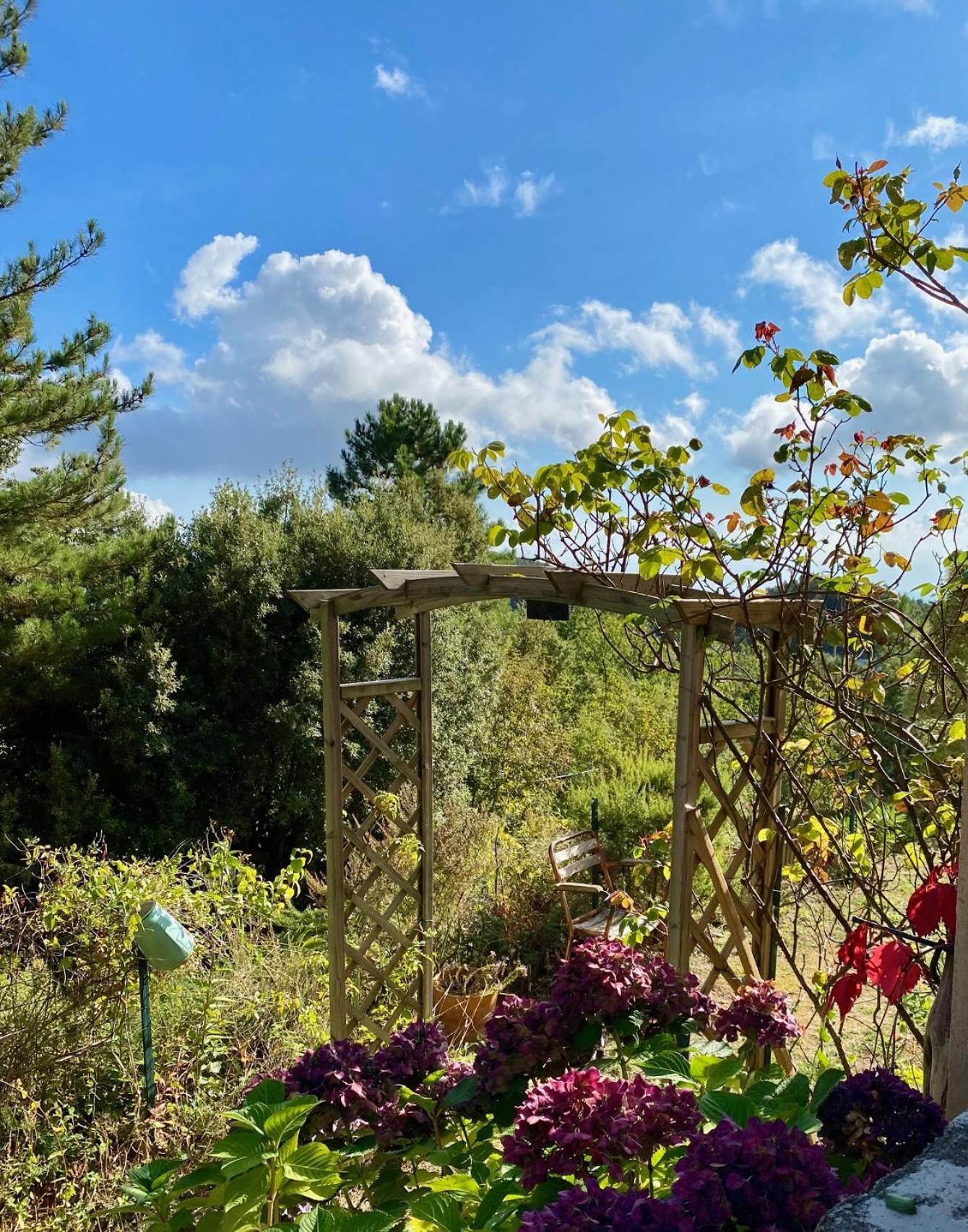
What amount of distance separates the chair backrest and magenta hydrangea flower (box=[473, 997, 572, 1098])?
3.14 meters

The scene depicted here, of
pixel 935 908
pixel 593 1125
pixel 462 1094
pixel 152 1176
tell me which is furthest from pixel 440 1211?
pixel 935 908

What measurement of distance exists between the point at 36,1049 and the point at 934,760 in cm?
299

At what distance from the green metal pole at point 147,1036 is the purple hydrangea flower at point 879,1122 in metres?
2.42

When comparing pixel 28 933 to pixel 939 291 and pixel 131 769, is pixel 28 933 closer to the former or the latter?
pixel 939 291

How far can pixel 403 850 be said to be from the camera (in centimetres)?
423

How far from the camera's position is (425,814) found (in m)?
4.04

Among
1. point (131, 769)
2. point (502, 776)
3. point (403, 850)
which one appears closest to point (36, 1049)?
point (403, 850)

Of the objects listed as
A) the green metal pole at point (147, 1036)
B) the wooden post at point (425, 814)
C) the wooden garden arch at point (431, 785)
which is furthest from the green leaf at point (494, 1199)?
the wooden post at point (425, 814)

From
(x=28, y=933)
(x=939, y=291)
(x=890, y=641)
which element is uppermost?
(x=939, y=291)

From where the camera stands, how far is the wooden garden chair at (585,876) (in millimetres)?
4605

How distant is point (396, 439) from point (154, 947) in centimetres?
1440

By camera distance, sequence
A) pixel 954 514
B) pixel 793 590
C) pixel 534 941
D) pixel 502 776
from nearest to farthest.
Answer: pixel 954 514 → pixel 793 590 → pixel 534 941 → pixel 502 776

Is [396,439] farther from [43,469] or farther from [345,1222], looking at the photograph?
[345,1222]

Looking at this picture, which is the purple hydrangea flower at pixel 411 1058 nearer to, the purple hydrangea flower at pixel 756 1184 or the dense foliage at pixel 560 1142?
the dense foliage at pixel 560 1142
